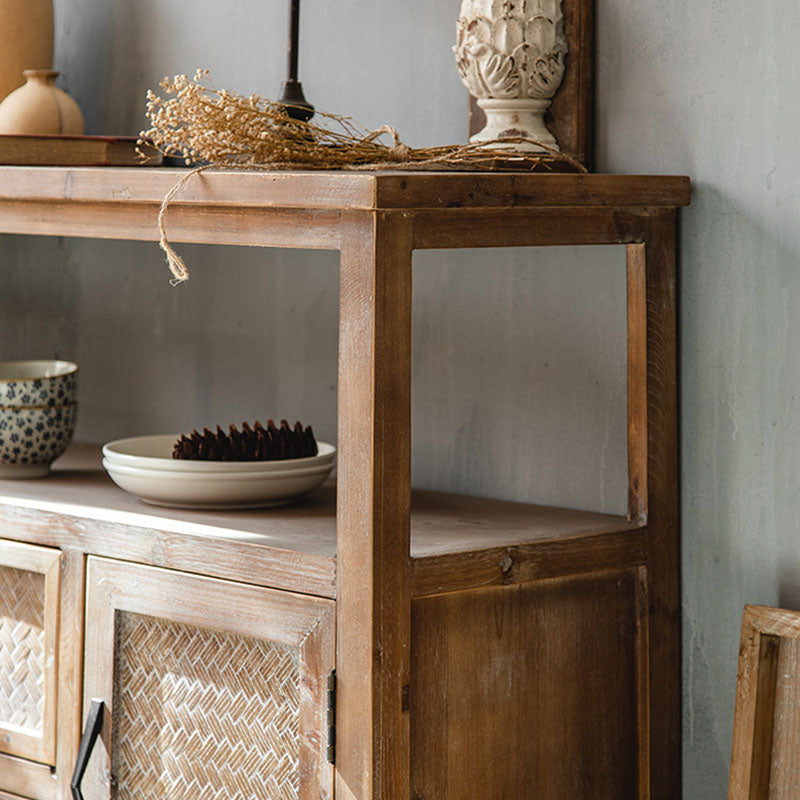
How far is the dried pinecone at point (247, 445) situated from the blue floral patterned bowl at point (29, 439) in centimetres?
23

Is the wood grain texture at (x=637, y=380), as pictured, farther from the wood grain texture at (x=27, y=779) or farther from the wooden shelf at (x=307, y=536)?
the wood grain texture at (x=27, y=779)

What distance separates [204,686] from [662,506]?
1.80 feet

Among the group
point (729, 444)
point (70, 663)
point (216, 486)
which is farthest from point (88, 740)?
point (729, 444)

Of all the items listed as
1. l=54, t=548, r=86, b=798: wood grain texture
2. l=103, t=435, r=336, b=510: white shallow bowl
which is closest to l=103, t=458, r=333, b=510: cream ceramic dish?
l=103, t=435, r=336, b=510: white shallow bowl

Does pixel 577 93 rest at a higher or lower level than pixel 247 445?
higher

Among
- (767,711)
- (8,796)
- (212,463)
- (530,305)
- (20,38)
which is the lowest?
(8,796)

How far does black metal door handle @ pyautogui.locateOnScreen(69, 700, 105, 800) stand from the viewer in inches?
61.7

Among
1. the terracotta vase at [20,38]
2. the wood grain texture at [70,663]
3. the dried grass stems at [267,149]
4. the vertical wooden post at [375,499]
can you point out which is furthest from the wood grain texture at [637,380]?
the terracotta vase at [20,38]

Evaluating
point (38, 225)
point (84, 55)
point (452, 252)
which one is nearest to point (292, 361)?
point (452, 252)

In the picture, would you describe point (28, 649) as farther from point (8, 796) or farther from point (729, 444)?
point (729, 444)

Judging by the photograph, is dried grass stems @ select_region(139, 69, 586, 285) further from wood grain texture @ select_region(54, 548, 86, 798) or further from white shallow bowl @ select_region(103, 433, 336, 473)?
wood grain texture @ select_region(54, 548, 86, 798)

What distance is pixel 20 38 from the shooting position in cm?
196

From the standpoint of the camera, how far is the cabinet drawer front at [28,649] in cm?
162

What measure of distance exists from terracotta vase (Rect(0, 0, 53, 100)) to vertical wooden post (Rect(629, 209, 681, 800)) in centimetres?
96
